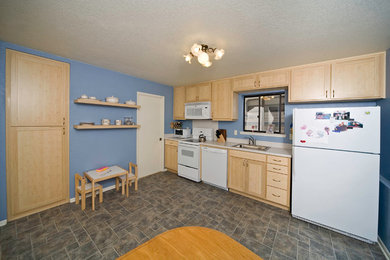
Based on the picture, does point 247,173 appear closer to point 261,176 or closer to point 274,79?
point 261,176

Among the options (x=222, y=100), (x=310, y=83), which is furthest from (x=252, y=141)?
(x=310, y=83)

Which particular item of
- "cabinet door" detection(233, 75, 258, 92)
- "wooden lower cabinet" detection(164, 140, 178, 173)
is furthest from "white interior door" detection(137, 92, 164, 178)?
"cabinet door" detection(233, 75, 258, 92)

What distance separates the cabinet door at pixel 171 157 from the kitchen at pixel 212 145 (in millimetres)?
751

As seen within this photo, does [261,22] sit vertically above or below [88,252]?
above

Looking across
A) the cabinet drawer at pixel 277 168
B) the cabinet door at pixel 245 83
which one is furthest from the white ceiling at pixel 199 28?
the cabinet drawer at pixel 277 168

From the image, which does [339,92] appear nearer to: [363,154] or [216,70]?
[363,154]

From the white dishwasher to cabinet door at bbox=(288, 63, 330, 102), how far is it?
166 centimetres

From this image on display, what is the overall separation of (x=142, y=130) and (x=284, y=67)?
3.32 metres

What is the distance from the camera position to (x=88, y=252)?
1606 millimetres

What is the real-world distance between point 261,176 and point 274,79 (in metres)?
1.81

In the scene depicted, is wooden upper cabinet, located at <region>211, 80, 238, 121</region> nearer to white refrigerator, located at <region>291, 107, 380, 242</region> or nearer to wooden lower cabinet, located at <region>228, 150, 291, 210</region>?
wooden lower cabinet, located at <region>228, 150, 291, 210</region>

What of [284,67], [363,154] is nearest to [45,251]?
[363,154]

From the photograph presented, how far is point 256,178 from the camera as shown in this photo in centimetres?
270

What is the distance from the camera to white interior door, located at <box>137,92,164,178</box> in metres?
3.66
